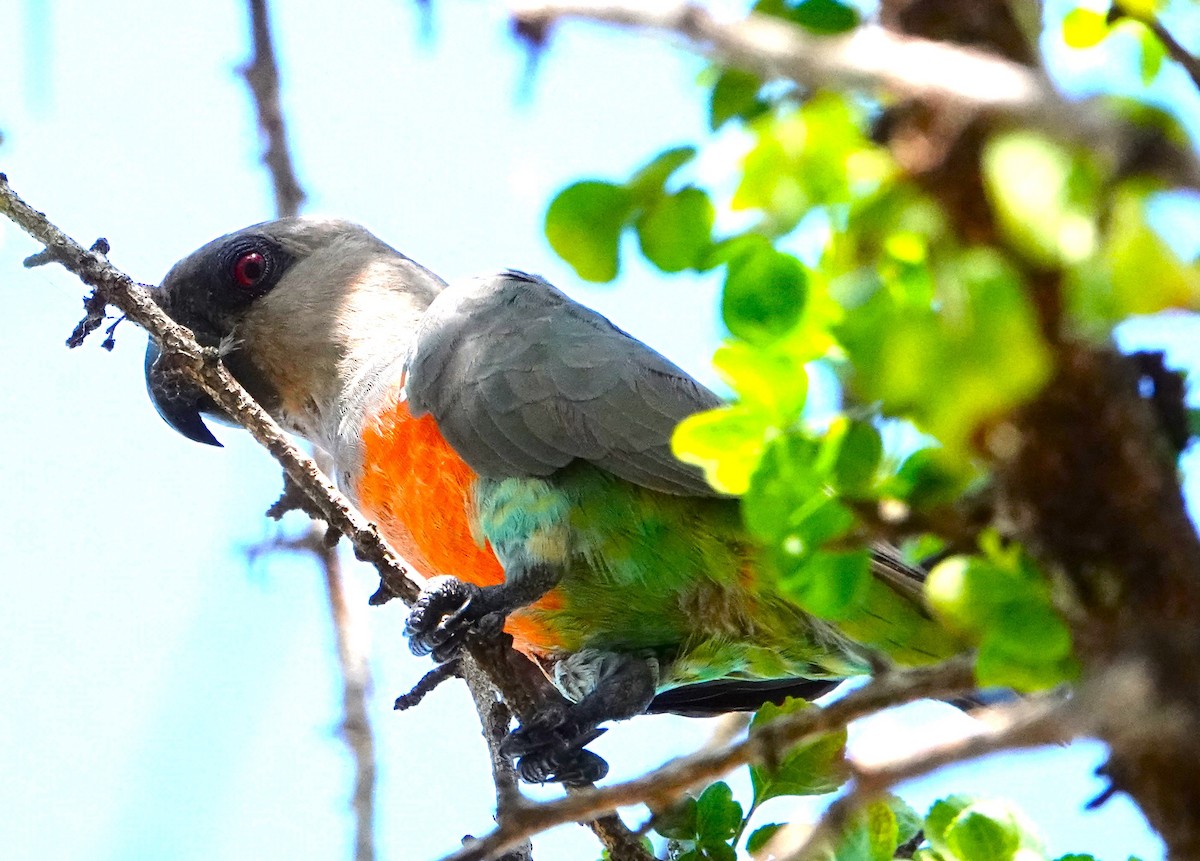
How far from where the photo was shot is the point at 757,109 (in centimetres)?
153

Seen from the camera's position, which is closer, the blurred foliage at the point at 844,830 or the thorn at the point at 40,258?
the blurred foliage at the point at 844,830

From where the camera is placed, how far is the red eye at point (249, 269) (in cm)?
546

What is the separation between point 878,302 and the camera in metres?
1.25

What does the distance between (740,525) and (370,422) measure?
Answer: 153cm

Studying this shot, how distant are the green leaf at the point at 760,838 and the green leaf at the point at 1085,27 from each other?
1.71m

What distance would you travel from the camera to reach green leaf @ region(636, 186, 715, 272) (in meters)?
1.46

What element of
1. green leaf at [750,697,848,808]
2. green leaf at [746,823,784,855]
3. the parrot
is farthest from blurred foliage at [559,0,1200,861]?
the parrot

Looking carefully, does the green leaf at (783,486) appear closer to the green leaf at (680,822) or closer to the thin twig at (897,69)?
the thin twig at (897,69)

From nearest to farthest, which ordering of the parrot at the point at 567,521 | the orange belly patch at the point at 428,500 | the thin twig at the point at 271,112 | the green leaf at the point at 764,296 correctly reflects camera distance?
1. the green leaf at the point at 764,296
2. the parrot at the point at 567,521
3. the orange belly patch at the point at 428,500
4. the thin twig at the point at 271,112

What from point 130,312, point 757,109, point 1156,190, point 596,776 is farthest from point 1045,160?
point 596,776

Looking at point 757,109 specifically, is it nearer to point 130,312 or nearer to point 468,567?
point 130,312

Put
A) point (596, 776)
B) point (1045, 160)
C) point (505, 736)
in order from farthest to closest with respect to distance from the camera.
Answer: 1. point (596, 776)
2. point (505, 736)
3. point (1045, 160)

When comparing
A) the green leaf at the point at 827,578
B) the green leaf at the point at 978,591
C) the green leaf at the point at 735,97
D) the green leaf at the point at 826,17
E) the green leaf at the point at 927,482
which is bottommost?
the green leaf at the point at 827,578

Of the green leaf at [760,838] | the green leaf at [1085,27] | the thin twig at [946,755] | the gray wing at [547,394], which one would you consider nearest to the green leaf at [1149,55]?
the green leaf at [1085,27]
